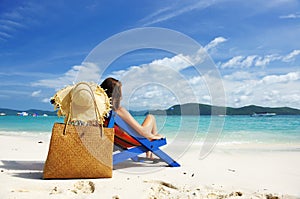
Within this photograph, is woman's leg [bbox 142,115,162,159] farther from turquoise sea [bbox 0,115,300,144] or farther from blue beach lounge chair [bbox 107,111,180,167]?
turquoise sea [bbox 0,115,300,144]

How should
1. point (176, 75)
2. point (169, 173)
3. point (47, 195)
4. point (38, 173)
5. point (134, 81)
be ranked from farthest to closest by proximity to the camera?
point (176, 75), point (134, 81), point (169, 173), point (38, 173), point (47, 195)

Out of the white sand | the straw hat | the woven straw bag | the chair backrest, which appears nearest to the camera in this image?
the white sand

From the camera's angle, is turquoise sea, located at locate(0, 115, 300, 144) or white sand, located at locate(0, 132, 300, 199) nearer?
white sand, located at locate(0, 132, 300, 199)

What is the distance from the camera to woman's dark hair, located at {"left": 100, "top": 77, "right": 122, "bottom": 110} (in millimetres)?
4230

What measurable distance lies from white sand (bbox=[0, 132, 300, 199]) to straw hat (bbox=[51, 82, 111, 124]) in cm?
72

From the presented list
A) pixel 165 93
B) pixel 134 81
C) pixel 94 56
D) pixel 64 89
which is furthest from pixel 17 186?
pixel 165 93

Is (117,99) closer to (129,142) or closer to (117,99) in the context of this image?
(117,99)

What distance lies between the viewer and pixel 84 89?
364 centimetres

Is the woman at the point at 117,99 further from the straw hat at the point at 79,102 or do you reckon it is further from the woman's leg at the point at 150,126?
the straw hat at the point at 79,102

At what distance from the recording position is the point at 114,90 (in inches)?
167

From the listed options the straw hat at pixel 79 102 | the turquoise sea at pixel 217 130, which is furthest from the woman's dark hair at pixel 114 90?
the turquoise sea at pixel 217 130

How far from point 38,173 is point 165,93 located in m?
2.41

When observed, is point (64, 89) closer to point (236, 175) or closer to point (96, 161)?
point (96, 161)

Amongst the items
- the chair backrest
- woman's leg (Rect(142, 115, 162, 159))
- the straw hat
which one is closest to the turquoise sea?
woman's leg (Rect(142, 115, 162, 159))
